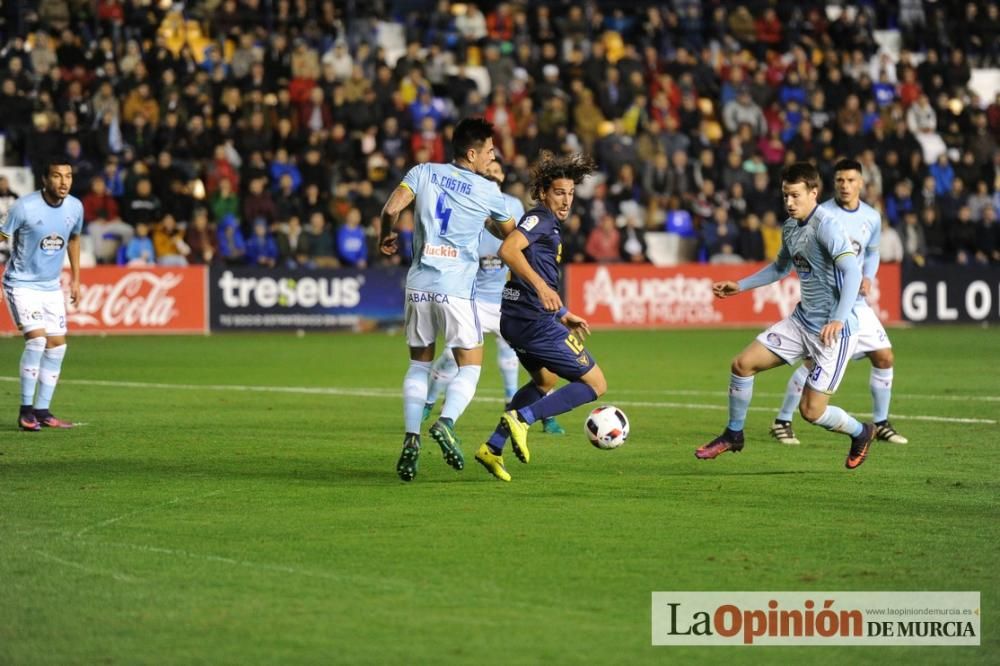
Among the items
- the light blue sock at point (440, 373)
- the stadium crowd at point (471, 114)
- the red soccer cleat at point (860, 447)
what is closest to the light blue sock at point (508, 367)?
the light blue sock at point (440, 373)

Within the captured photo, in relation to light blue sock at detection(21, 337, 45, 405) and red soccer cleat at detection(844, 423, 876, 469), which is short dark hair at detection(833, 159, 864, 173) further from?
light blue sock at detection(21, 337, 45, 405)

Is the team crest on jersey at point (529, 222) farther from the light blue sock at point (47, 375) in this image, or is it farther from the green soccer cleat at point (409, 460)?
the light blue sock at point (47, 375)

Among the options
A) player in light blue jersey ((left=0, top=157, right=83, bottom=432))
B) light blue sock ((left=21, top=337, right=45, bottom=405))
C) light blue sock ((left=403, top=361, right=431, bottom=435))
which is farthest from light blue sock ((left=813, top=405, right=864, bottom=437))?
light blue sock ((left=21, top=337, right=45, bottom=405))

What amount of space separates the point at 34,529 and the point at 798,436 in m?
6.93

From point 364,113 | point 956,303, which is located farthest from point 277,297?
point 956,303

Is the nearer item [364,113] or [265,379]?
[265,379]

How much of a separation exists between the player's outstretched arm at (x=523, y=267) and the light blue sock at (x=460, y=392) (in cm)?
82

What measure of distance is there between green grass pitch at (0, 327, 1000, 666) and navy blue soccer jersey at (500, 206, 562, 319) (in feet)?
3.77

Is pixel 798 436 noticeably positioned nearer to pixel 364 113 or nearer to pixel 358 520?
pixel 358 520

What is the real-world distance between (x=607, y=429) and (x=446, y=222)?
6.01ft

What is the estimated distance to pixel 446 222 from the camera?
33.2 feet

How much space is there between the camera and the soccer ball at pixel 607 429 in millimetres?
10461

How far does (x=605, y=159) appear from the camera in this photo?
2906 cm

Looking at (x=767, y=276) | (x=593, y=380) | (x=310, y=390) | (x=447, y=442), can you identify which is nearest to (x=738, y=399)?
(x=767, y=276)
